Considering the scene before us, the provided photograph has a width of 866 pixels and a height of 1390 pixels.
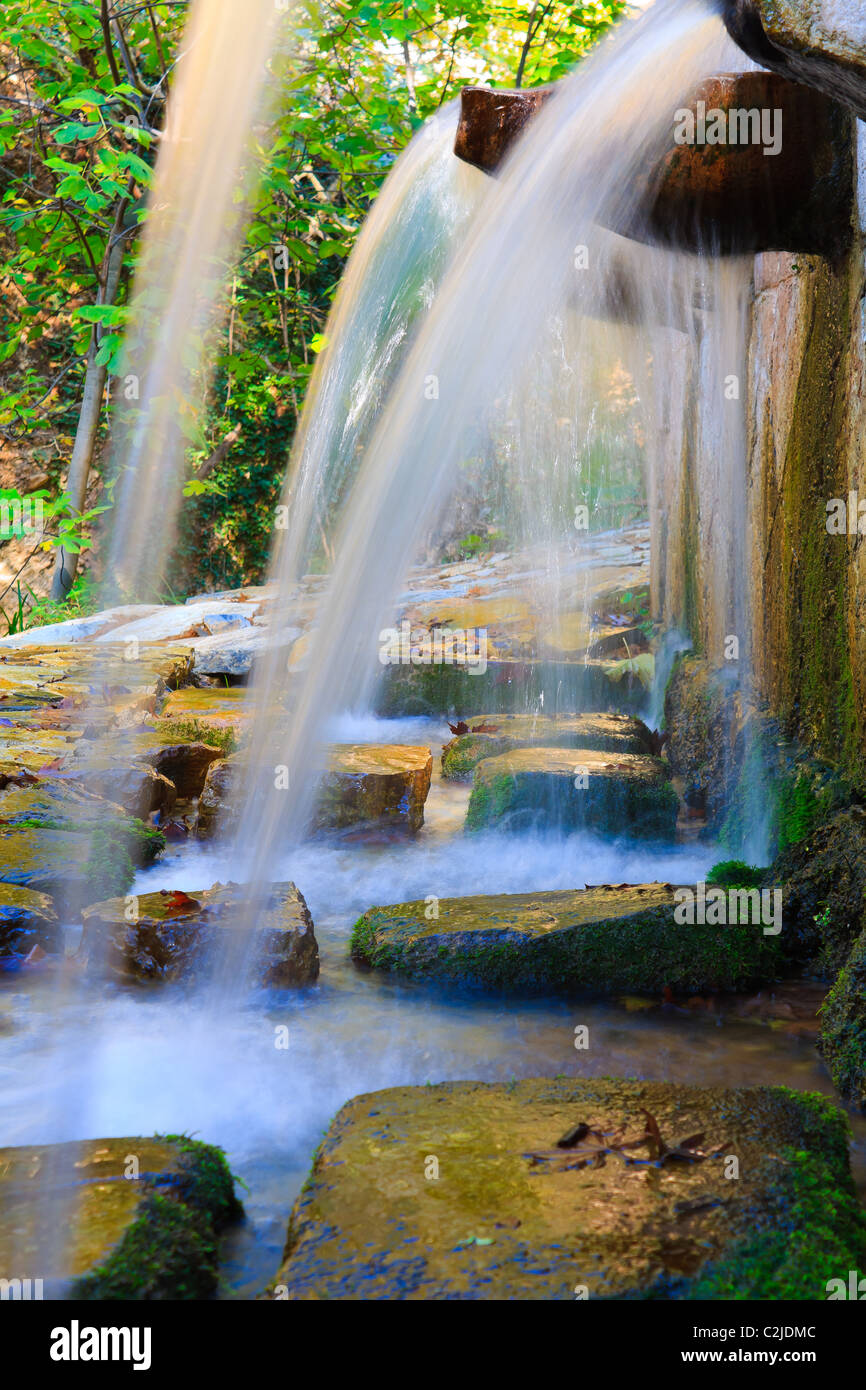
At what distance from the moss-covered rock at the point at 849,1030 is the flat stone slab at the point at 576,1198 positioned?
1.30 feet

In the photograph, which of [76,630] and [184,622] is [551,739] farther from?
[76,630]

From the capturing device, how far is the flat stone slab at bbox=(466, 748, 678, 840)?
13.7 ft

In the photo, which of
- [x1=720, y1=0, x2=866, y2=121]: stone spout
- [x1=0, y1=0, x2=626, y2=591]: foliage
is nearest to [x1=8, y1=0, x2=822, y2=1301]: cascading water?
[x1=720, y1=0, x2=866, y2=121]: stone spout

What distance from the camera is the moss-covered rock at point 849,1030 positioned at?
7.31ft

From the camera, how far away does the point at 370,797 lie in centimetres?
435

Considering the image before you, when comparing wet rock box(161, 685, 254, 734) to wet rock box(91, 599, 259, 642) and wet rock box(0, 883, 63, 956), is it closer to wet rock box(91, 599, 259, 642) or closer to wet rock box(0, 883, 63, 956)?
wet rock box(91, 599, 259, 642)

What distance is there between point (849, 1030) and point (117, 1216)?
1.61 meters

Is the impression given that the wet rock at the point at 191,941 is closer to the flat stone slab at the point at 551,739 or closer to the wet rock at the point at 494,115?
the flat stone slab at the point at 551,739

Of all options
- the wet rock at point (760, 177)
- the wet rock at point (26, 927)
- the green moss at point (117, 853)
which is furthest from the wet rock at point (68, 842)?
the wet rock at point (760, 177)

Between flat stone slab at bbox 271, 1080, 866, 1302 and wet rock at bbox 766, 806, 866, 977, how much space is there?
3.08 ft
